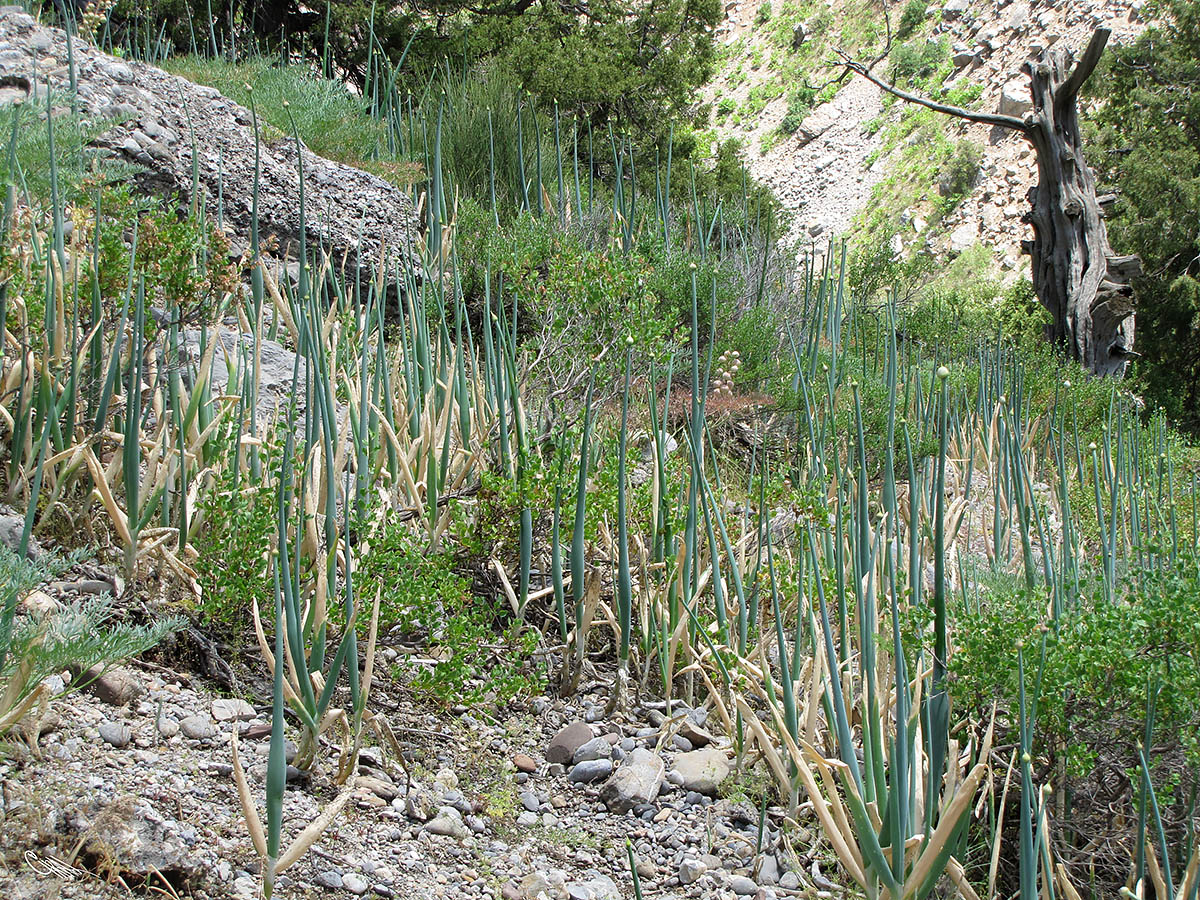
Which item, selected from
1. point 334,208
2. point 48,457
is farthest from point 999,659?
point 334,208

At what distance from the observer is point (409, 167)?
4.75 metres

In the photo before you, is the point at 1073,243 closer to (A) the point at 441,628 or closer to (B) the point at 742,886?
(A) the point at 441,628

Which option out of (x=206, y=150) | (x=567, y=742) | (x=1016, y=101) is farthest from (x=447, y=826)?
(x=1016, y=101)

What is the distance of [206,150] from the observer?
392 centimetres

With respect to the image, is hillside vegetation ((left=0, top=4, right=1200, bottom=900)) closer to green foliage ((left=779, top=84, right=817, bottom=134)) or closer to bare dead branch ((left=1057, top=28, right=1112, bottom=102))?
bare dead branch ((left=1057, top=28, right=1112, bottom=102))

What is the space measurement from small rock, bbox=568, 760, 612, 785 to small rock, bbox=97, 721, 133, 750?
0.86 meters

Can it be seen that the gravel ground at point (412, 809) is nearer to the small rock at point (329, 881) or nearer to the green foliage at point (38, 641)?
the small rock at point (329, 881)

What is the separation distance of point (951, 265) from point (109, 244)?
13078 millimetres

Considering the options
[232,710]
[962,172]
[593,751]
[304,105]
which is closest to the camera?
[232,710]

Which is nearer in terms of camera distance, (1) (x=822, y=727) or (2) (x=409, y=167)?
(1) (x=822, y=727)

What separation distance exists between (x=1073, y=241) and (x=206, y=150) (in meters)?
6.32

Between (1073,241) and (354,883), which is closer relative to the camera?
(354,883)

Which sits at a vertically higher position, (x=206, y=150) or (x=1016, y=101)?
(x=1016, y=101)

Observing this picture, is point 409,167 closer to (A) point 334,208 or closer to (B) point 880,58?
(A) point 334,208
